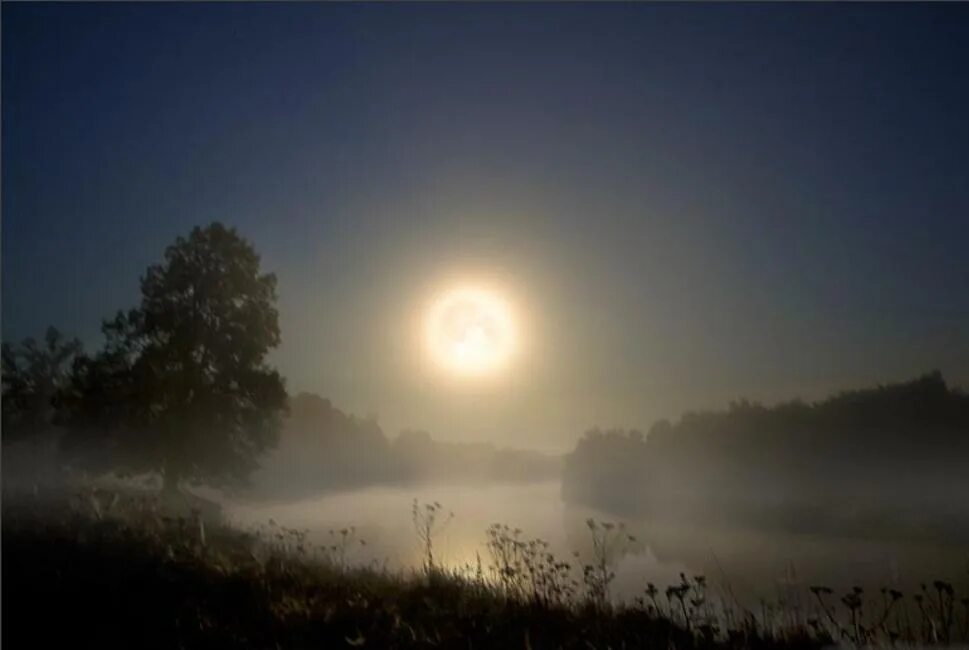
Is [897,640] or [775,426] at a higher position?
[775,426]

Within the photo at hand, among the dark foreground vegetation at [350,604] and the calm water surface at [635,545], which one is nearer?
the dark foreground vegetation at [350,604]

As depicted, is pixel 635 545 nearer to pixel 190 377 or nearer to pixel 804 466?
pixel 804 466

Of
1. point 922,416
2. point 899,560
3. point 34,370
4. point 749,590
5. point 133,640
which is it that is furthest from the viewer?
point 34,370

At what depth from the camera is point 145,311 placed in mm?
12023

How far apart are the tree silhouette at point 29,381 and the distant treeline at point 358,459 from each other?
532 centimetres

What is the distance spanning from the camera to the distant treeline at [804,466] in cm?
895

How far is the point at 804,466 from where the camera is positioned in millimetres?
11672

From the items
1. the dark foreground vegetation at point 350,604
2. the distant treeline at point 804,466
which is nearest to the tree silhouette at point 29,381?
the dark foreground vegetation at point 350,604

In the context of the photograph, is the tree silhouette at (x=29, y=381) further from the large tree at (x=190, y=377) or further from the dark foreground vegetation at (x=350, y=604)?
the dark foreground vegetation at (x=350, y=604)

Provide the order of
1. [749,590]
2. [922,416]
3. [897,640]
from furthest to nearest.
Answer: [922,416]
[749,590]
[897,640]

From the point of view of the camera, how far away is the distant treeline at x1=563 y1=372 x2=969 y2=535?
29.4ft

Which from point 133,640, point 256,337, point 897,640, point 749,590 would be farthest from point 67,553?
point 897,640

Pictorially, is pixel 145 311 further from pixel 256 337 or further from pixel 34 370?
pixel 34 370

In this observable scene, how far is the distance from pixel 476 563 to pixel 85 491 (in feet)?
28.3
